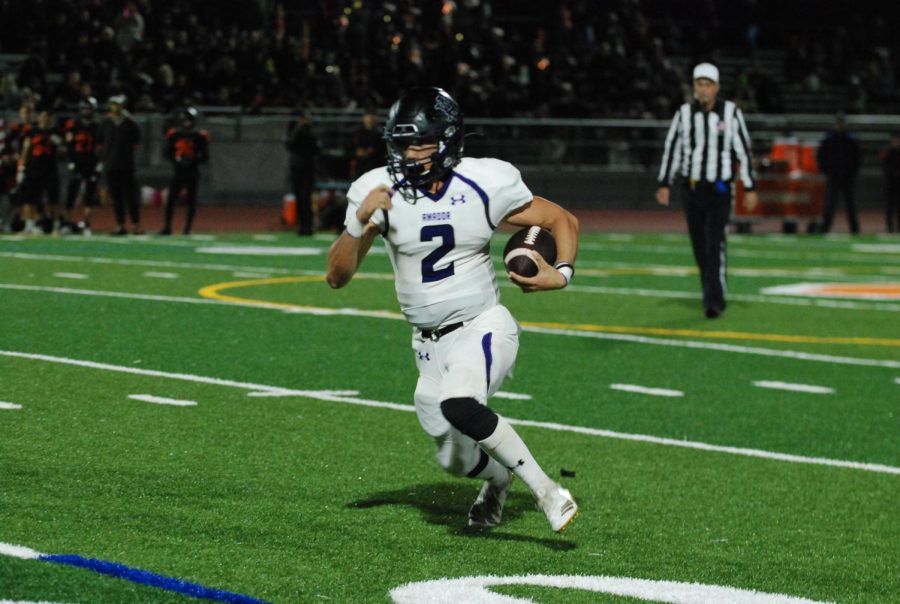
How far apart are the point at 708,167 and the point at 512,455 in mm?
8094

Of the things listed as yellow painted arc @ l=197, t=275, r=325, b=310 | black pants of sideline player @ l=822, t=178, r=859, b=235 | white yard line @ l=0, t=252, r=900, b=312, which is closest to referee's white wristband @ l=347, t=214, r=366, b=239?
yellow painted arc @ l=197, t=275, r=325, b=310

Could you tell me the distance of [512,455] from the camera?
5.72 metres

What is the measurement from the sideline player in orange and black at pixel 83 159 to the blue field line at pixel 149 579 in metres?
17.6

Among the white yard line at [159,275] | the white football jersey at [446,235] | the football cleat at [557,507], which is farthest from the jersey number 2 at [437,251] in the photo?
the white yard line at [159,275]

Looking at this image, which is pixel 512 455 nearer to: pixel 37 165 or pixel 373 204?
pixel 373 204

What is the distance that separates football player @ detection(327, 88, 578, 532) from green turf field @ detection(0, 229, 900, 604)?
407 millimetres

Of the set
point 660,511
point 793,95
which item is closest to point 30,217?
point 660,511

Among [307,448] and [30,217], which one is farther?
[30,217]

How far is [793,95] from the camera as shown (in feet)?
130

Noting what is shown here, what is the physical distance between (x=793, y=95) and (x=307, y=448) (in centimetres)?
3399

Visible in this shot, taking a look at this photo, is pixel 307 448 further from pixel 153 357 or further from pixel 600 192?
pixel 600 192

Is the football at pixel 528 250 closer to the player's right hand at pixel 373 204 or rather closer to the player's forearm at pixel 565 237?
the player's forearm at pixel 565 237

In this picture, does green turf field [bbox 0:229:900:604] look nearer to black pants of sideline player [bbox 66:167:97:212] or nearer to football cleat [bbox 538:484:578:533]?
football cleat [bbox 538:484:578:533]

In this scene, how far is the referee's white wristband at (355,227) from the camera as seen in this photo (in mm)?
5844
